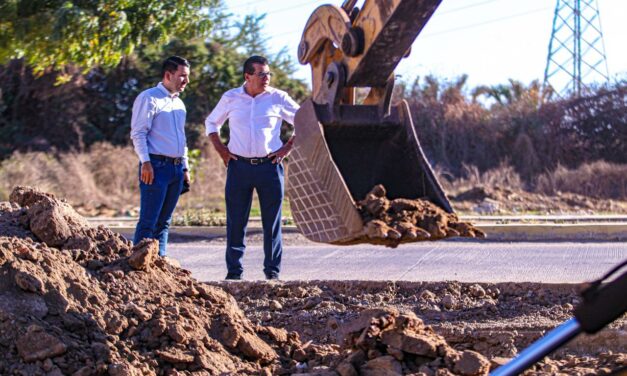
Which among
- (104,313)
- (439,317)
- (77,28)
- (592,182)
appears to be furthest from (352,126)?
(592,182)

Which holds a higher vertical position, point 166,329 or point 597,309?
point 597,309

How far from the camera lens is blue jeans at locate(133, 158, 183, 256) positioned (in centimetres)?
828

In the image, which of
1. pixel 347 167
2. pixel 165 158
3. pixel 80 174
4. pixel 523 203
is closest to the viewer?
pixel 347 167

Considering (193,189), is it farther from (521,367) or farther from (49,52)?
(521,367)

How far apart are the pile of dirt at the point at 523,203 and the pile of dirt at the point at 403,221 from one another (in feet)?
37.2

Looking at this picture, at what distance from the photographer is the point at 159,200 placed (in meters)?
8.30

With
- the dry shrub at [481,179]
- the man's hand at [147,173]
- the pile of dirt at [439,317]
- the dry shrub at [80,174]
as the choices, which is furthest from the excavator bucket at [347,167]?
the dry shrub at [481,179]

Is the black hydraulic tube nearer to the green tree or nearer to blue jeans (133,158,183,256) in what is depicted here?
blue jeans (133,158,183,256)

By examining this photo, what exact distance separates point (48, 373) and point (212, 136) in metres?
4.51

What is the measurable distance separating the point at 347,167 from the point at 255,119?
69.2 inches

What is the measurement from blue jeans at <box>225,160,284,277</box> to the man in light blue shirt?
0.48m

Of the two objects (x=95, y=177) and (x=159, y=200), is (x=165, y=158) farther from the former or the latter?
(x=95, y=177)

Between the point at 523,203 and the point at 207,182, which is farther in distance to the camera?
the point at 207,182

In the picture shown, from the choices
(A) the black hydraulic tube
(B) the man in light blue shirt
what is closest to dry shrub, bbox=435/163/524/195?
(B) the man in light blue shirt
